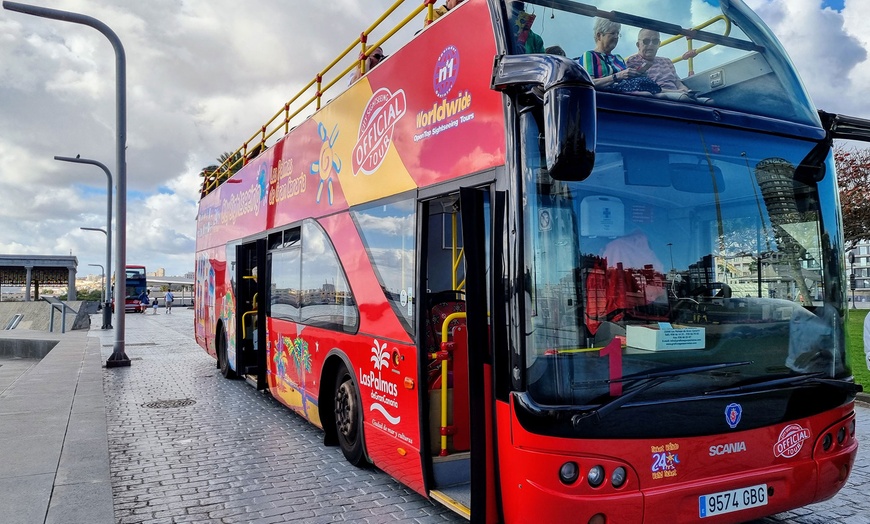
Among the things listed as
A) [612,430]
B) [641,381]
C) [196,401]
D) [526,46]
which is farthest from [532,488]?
[196,401]

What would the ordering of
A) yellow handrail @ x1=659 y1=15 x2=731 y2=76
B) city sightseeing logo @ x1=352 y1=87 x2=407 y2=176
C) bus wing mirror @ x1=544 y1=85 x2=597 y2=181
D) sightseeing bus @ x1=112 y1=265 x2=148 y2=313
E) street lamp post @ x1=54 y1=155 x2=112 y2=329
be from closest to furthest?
1. bus wing mirror @ x1=544 y1=85 x2=597 y2=181
2. yellow handrail @ x1=659 y1=15 x2=731 y2=76
3. city sightseeing logo @ x1=352 y1=87 x2=407 y2=176
4. street lamp post @ x1=54 y1=155 x2=112 y2=329
5. sightseeing bus @ x1=112 y1=265 x2=148 y2=313

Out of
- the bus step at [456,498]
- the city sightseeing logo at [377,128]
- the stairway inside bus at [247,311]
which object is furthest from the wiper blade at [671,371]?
the stairway inside bus at [247,311]

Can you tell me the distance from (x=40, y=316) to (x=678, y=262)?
29.4 m

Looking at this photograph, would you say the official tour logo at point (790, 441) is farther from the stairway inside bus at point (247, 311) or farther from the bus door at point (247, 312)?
the stairway inside bus at point (247, 311)

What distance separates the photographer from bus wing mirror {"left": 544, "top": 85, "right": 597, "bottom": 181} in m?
2.91

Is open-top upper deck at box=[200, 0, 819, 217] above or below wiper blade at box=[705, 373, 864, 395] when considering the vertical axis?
above

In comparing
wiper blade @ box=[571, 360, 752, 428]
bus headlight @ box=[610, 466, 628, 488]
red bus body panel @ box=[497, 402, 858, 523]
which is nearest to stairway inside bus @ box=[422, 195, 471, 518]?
red bus body panel @ box=[497, 402, 858, 523]

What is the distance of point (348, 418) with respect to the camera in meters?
6.11

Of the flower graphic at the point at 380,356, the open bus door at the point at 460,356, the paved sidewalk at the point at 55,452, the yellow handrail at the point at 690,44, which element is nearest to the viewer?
the open bus door at the point at 460,356

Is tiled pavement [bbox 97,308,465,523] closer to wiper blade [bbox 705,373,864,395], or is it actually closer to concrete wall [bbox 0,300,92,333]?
wiper blade [bbox 705,373,864,395]

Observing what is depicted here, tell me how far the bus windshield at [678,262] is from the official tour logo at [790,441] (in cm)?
33

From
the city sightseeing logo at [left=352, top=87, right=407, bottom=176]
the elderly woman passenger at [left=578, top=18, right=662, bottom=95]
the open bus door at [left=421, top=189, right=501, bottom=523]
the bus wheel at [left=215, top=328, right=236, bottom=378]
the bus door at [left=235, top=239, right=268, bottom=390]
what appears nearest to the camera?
the elderly woman passenger at [left=578, top=18, right=662, bottom=95]

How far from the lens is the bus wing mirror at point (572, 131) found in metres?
2.91

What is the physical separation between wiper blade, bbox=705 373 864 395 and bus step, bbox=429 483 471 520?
1675 millimetres
